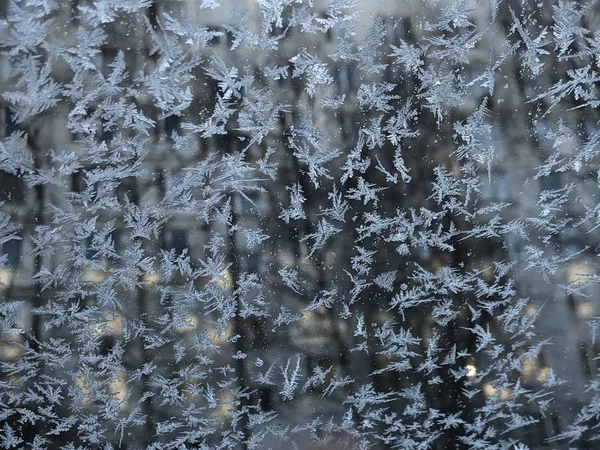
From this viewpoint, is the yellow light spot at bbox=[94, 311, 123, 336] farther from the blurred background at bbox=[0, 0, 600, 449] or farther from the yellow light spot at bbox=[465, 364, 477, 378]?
A: the yellow light spot at bbox=[465, 364, 477, 378]

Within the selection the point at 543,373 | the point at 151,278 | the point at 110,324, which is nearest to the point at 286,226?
the point at 151,278

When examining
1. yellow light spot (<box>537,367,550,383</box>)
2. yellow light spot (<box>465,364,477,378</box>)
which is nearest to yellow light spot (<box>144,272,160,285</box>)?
yellow light spot (<box>465,364,477,378</box>)

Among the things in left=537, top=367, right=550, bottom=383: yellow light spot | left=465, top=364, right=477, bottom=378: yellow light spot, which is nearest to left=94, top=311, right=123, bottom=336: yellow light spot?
left=465, top=364, right=477, bottom=378: yellow light spot

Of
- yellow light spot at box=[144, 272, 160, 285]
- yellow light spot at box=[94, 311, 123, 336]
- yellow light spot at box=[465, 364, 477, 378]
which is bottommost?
yellow light spot at box=[465, 364, 477, 378]

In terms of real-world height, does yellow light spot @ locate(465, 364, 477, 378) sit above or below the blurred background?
below

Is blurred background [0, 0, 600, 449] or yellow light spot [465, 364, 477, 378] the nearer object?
blurred background [0, 0, 600, 449]

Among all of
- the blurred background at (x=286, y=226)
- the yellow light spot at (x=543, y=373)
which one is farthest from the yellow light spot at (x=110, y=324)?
the yellow light spot at (x=543, y=373)

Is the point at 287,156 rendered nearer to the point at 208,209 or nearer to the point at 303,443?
the point at 208,209

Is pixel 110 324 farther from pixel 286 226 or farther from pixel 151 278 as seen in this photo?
pixel 286 226

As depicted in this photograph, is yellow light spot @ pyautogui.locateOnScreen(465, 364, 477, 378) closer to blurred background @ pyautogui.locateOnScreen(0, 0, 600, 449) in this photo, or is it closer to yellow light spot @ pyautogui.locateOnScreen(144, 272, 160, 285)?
blurred background @ pyautogui.locateOnScreen(0, 0, 600, 449)

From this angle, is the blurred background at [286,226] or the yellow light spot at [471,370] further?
the yellow light spot at [471,370]

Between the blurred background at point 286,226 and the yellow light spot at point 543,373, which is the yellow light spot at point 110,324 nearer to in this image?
the blurred background at point 286,226
